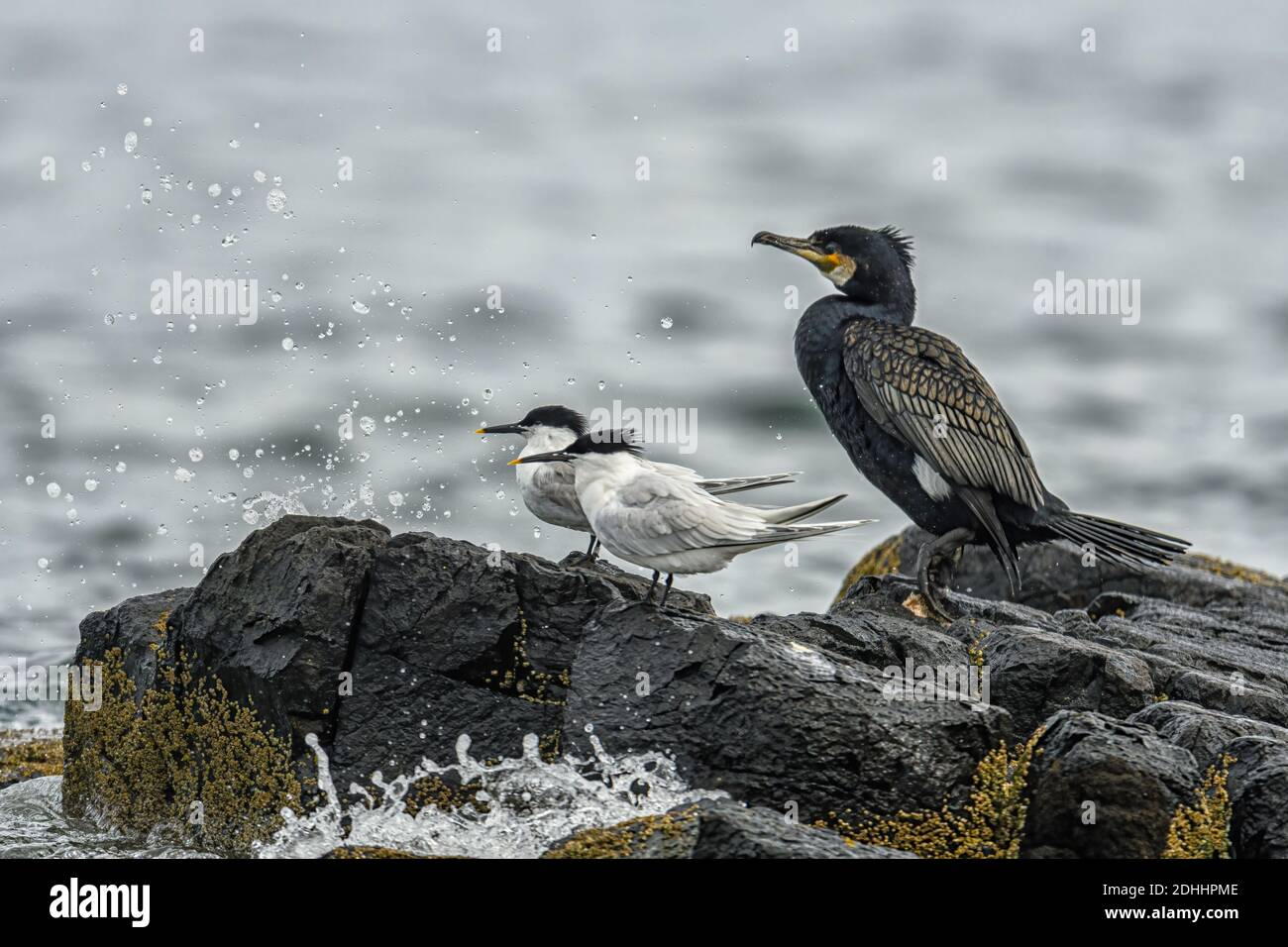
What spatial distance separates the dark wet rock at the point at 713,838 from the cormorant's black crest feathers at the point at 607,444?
2405 millimetres

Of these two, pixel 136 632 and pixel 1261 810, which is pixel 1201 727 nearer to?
pixel 1261 810

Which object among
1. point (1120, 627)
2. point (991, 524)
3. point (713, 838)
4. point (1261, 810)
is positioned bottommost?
point (1261, 810)

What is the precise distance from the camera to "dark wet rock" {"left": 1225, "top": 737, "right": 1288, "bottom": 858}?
7168 mm

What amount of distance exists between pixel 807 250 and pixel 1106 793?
210 inches

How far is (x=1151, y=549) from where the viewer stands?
1109 centimetres

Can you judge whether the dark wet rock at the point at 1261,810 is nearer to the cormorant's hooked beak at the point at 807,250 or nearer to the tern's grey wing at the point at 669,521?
the tern's grey wing at the point at 669,521

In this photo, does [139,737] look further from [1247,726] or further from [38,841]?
[1247,726]

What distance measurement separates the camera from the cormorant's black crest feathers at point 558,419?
36.7 feet

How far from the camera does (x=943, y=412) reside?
10.7 meters

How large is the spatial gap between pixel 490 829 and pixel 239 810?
1.42 m

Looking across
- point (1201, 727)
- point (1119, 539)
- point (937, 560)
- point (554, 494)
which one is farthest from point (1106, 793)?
point (554, 494)

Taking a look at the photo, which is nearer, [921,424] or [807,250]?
[921,424]

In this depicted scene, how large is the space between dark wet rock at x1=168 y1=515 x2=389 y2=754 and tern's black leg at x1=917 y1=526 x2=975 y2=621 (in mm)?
3502

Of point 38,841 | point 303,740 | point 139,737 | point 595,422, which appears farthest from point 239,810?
point 595,422
